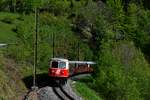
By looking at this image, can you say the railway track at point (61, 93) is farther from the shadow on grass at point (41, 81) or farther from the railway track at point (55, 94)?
the shadow on grass at point (41, 81)

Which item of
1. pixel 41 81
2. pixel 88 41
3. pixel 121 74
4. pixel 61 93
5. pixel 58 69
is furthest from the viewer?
pixel 88 41

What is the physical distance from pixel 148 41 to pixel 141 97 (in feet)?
146

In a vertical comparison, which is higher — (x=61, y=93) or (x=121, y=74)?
(x=61, y=93)

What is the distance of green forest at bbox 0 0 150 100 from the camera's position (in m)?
63.8

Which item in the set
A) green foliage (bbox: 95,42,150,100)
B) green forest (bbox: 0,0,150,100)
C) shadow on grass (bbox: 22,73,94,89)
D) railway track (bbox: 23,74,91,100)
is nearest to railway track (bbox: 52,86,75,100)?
railway track (bbox: 23,74,91,100)

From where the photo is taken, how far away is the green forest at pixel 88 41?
2512 inches

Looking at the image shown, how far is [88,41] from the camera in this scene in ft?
357

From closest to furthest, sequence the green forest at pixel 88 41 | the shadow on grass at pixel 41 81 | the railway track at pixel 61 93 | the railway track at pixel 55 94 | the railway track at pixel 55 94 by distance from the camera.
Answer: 1. the railway track at pixel 55 94
2. the railway track at pixel 55 94
3. the railway track at pixel 61 93
4. the shadow on grass at pixel 41 81
5. the green forest at pixel 88 41

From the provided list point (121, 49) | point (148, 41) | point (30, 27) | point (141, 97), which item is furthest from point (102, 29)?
point (141, 97)

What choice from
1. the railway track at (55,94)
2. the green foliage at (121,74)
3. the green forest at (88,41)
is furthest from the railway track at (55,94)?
the green foliage at (121,74)

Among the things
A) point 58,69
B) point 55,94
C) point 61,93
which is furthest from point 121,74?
point 55,94

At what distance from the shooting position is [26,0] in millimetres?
118938

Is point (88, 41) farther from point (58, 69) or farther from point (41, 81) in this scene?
point (58, 69)

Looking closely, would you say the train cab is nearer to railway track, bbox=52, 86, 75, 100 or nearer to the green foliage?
railway track, bbox=52, 86, 75, 100
